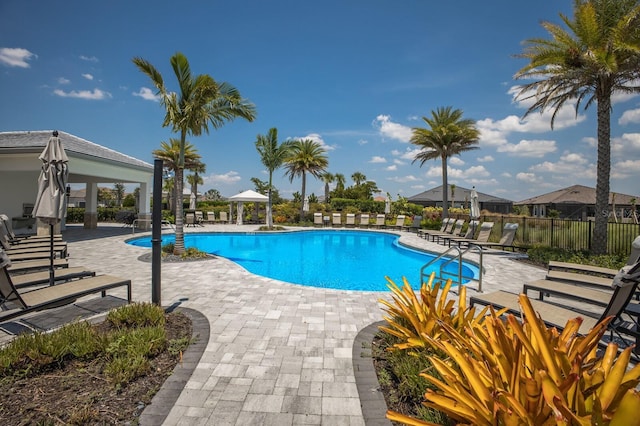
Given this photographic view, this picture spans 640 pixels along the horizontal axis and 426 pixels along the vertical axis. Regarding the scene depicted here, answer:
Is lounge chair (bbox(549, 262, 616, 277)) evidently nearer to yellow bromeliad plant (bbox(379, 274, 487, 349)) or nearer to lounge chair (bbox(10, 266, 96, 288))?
yellow bromeliad plant (bbox(379, 274, 487, 349))

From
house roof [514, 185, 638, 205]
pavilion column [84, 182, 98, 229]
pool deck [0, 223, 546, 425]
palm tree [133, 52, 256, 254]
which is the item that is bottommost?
pool deck [0, 223, 546, 425]

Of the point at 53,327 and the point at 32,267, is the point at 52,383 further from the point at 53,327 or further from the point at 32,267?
the point at 32,267

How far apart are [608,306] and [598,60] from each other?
9310 millimetres

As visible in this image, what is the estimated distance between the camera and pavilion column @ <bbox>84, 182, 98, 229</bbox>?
18.2 metres

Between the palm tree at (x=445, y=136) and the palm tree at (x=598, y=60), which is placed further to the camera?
the palm tree at (x=445, y=136)

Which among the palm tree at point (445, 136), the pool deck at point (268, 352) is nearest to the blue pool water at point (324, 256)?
the pool deck at point (268, 352)

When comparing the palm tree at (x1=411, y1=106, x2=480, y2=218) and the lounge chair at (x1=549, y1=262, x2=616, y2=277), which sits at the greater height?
the palm tree at (x1=411, y1=106, x2=480, y2=218)

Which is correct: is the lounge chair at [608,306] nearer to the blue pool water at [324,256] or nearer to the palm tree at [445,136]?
the blue pool water at [324,256]

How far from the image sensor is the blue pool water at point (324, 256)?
898cm

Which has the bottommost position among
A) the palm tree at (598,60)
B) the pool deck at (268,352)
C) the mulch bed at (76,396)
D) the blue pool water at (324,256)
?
the blue pool water at (324,256)

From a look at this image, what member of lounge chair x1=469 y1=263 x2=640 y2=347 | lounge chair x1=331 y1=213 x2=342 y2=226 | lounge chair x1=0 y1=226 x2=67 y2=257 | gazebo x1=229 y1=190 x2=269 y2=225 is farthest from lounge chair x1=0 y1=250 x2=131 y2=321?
lounge chair x1=331 y1=213 x2=342 y2=226

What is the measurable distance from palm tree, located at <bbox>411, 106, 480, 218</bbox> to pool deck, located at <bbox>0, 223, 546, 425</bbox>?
1622 centimetres

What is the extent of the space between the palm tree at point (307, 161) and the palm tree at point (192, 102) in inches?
592

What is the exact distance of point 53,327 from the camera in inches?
154
